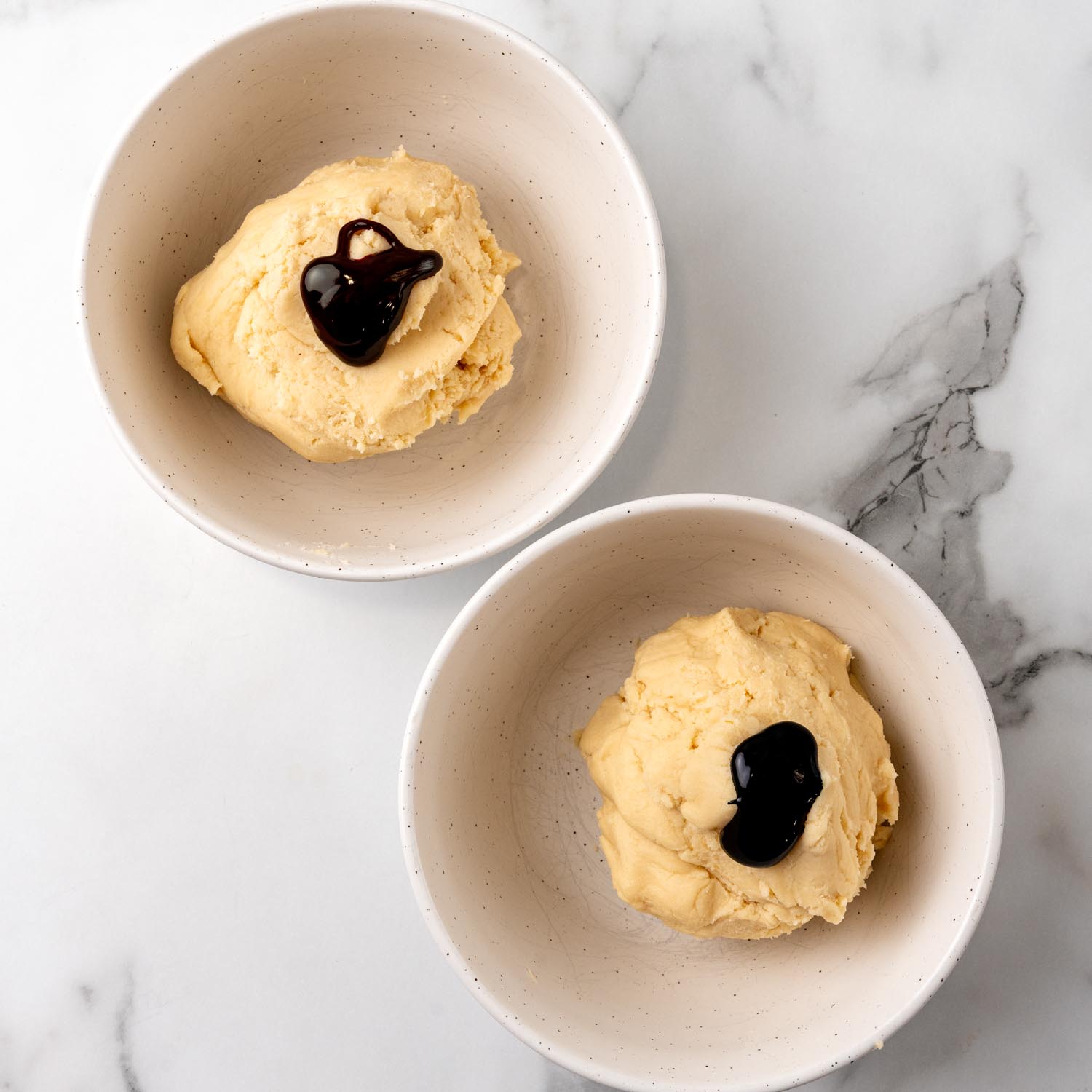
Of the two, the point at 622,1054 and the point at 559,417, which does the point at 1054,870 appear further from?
the point at 559,417

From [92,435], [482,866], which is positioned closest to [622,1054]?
[482,866]

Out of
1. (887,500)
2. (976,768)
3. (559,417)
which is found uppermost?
(887,500)

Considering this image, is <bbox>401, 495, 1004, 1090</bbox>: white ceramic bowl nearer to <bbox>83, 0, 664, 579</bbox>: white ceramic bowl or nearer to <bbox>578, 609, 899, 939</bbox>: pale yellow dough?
<bbox>578, 609, 899, 939</bbox>: pale yellow dough

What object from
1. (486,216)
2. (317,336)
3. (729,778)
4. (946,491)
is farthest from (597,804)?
(486,216)

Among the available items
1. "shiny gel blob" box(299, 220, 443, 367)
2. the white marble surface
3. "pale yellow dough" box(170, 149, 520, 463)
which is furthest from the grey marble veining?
"shiny gel blob" box(299, 220, 443, 367)

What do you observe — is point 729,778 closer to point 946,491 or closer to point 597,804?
point 597,804
